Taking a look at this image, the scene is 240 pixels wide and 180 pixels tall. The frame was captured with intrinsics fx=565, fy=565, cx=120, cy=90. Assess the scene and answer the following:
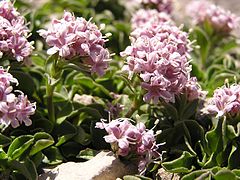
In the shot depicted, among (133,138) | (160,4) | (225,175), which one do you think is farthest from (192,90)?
(160,4)

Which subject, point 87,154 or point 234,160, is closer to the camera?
point 234,160

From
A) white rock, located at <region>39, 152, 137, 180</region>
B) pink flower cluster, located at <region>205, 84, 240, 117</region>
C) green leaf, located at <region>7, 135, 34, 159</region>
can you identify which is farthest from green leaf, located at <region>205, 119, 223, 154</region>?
green leaf, located at <region>7, 135, 34, 159</region>

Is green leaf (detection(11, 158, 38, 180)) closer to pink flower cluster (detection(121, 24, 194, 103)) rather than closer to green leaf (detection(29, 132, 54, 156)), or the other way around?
green leaf (detection(29, 132, 54, 156))

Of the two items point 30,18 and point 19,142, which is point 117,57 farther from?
point 19,142

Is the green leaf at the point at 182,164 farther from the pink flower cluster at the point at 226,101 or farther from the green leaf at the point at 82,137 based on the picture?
the green leaf at the point at 82,137

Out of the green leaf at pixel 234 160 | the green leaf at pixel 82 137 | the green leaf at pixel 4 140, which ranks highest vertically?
the green leaf at pixel 234 160

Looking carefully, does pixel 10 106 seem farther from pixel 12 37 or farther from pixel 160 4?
pixel 160 4

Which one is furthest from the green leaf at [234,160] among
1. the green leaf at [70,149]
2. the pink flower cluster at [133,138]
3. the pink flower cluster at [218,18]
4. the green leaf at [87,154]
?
the pink flower cluster at [218,18]
